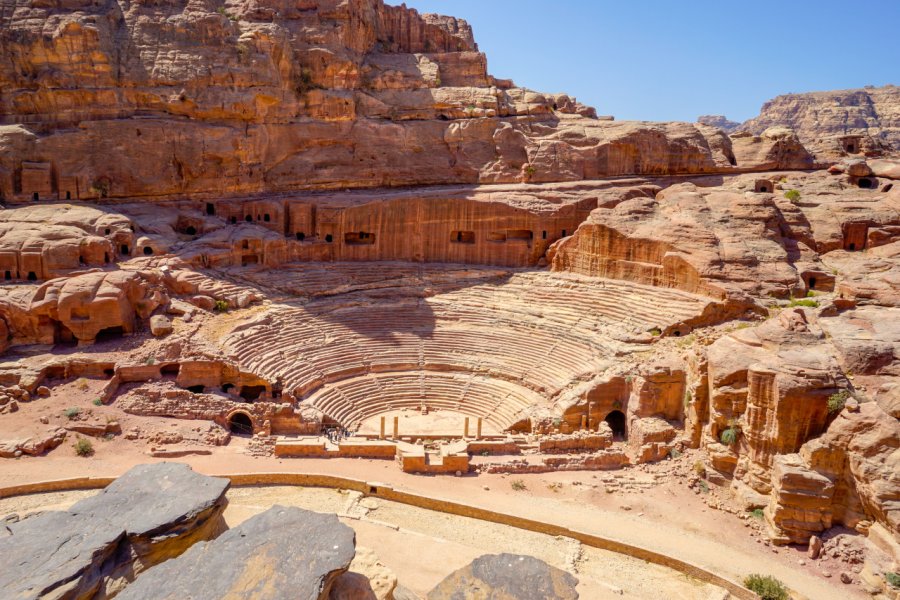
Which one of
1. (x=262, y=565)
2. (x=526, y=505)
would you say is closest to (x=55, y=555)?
(x=262, y=565)

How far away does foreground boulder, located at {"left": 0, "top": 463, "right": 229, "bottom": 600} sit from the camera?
8484 mm

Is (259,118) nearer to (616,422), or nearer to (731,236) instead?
(616,422)

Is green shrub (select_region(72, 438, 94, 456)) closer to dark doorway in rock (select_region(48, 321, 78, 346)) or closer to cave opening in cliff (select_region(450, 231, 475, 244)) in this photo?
dark doorway in rock (select_region(48, 321, 78, 346))

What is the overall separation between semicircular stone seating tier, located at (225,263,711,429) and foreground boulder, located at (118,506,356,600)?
11442mm

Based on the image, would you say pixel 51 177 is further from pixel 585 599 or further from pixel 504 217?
pixel 585 599

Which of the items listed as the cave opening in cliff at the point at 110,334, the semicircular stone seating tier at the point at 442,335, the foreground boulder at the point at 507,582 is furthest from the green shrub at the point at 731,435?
the cave opening in cliff at the point at 110,334

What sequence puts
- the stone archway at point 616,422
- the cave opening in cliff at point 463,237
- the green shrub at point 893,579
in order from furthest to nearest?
the cave opening in cliff at point 463,237
the stone archway at point 616,422
the green shrub at point 893,579

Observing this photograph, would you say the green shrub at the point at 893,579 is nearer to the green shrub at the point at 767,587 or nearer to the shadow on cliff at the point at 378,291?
the green shrub at the point at 767,587

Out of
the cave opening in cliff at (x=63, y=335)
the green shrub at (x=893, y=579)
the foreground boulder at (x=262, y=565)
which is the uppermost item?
the cave opening in cliff at (x=63, y=335)

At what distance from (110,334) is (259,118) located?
49.6 ft

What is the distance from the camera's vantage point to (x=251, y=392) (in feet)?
69.4

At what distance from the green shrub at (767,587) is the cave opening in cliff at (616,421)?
8.87 metres

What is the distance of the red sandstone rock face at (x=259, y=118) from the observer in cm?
2889

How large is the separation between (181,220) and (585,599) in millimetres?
26124
